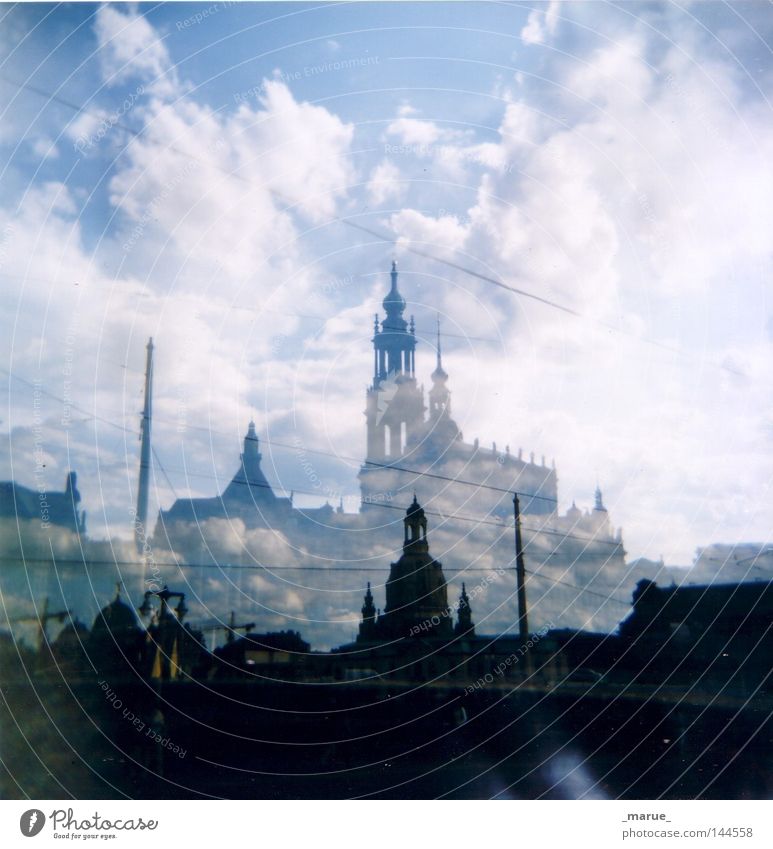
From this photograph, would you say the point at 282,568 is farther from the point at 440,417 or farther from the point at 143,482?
the point at 440,417

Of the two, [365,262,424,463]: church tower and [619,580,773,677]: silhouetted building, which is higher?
[365,262,424,463]: church tower

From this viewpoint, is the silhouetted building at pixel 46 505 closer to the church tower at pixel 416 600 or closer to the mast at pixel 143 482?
the mast at pixel 143 482

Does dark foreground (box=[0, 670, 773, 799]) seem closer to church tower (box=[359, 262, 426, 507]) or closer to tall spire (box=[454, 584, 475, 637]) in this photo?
tall spire (box=[454, 584, 475, 637])

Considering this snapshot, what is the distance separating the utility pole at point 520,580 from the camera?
2.76 meters

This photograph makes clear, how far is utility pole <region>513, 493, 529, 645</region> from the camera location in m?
2.76

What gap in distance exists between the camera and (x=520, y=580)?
9.13 ft

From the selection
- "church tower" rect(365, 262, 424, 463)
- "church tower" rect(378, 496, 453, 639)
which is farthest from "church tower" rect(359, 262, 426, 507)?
"church tower" rect(378, 496, 453, 639)

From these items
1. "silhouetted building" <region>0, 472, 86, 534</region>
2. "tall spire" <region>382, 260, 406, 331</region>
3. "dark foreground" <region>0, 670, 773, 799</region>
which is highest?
"tall spire" <region>382, 260, 406, 331</region>

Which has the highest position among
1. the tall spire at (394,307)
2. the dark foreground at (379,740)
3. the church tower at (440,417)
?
the tall spire at (394,307)

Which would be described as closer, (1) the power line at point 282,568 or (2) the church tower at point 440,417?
(1) the power line at point 282,568

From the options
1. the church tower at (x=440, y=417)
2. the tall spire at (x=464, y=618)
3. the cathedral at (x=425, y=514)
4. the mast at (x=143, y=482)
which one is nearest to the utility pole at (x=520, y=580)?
the cathedral at (x=425, y=514)

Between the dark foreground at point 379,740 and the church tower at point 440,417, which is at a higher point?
the church tower at point 440,417
